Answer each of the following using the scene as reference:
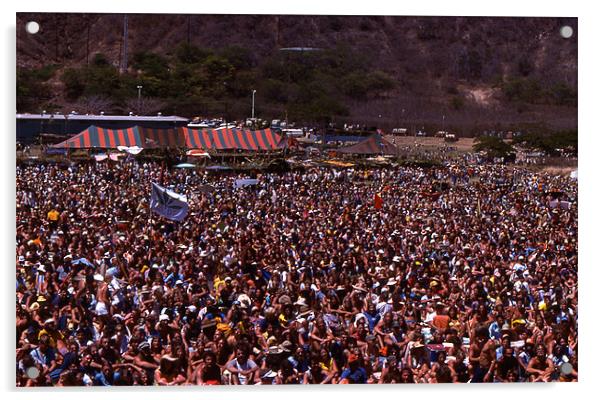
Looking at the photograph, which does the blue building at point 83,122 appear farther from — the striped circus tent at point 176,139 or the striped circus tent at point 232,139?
the striped circus tent at point 232,139

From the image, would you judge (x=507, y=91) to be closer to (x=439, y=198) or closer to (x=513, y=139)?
(x=513, y=139)

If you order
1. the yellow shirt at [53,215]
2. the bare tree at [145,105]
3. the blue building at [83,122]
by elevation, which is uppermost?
the bare tree at [145,105]

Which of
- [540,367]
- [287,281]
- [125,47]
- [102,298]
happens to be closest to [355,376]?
[287,281]

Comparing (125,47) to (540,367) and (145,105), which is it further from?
(540,367)

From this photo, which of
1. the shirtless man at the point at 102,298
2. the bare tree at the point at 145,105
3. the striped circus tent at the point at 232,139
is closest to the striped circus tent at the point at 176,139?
the striped circus tent at the point at 232,139

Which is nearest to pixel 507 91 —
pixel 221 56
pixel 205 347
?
pixel 221 56
